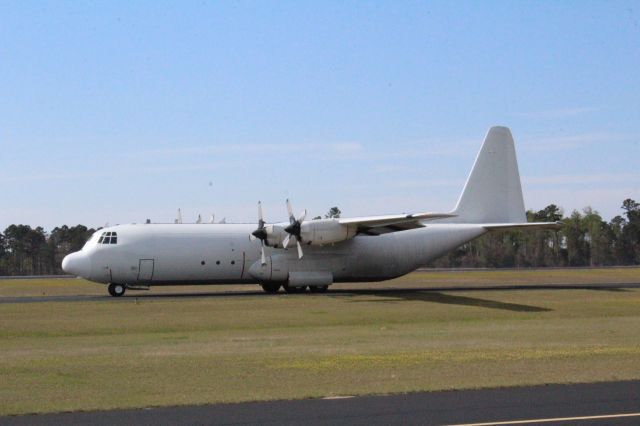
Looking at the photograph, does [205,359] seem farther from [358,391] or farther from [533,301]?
[533,301]

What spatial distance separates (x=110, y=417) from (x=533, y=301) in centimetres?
2869

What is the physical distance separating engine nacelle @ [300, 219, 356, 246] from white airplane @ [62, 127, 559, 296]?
0.05 metres

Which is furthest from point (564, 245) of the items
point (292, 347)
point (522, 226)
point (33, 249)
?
point (292, 347)

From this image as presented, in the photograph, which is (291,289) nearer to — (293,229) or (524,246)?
(293,229)

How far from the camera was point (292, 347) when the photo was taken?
2123 centimetres

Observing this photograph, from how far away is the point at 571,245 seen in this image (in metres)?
140

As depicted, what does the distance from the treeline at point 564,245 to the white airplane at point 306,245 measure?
83823mm

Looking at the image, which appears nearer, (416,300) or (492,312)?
(492,312)

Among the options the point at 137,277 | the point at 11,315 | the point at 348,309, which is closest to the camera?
the point at 11,315

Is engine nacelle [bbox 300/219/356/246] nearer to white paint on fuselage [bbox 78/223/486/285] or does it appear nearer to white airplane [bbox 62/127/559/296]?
white airplane [bbox 62/127/559/296]

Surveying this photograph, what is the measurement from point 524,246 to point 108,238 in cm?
10987

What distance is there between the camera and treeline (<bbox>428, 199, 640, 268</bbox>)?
135 meters

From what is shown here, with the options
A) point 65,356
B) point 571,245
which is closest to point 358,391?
point 65,356

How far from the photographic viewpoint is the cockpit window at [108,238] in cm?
4106
